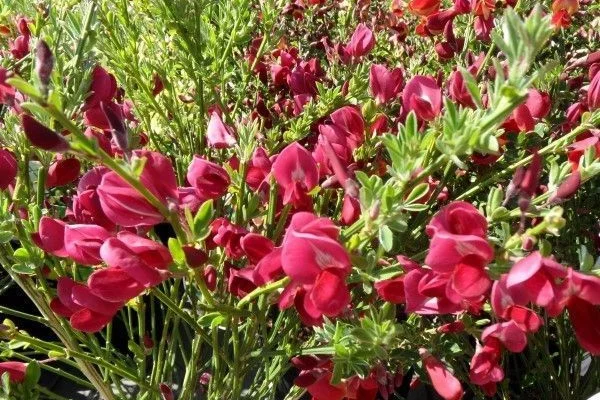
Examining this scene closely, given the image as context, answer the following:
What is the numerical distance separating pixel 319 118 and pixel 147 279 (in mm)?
667

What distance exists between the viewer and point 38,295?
2.98 ft

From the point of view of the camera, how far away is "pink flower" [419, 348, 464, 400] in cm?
78

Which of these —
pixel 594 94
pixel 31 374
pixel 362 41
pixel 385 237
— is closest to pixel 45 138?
pixel 385 237

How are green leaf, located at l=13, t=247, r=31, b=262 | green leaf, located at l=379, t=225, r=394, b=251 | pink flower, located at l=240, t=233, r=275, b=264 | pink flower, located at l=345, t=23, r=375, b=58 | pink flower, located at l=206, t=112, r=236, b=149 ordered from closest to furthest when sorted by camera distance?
1. green leaf, located at l=379, t=225, r=394, b=251
2. pink flower, located at l=240, t=233, r=275, b=264
3. green leaf, located at l=13, t=247, r=31, b=262
4. pink flower, located at l=206, t=112, r=236, b=149
5. pink flower, located at l=345, t=23, r=375, b=58

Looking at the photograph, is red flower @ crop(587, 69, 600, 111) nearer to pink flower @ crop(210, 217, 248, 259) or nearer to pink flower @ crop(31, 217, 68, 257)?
pink flower @ crop(210, 217, 248, 259)

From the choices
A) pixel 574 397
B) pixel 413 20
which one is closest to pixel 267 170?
pixel 574 397

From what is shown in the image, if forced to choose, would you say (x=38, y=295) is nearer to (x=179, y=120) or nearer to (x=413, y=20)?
(x=179, y=120)

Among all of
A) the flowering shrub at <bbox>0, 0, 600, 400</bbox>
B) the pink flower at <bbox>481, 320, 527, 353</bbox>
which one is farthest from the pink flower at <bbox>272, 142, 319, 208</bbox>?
the pink flower at <bbox>481, 320, 527, 353</bbox>

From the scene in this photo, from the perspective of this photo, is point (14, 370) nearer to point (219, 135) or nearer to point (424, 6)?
point (219, 135)

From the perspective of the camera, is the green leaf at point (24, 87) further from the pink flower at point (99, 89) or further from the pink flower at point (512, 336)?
the pink flower at point (512, 336)

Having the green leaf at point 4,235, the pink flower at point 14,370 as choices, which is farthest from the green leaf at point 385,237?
the pink flower at point 14,370

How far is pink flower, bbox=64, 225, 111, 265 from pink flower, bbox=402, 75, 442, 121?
0.42m

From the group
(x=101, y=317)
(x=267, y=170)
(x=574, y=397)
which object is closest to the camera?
(x=101, y=317)

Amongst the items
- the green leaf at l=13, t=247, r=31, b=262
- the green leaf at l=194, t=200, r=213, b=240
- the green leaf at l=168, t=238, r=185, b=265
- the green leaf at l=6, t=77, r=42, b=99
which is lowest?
the green leaf at l=13, t=247, r=31, b=262
